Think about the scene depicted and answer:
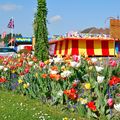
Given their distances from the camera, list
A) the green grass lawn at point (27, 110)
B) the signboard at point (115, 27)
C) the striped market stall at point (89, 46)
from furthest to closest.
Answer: the striped market stall at point (89, 46) → the signboard at point (115, 27) → the green grass lawn at point (27, 110)

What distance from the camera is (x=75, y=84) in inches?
323

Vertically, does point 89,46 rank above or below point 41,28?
below

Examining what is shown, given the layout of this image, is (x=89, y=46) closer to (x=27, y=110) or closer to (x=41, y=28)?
(x=41, y=28)

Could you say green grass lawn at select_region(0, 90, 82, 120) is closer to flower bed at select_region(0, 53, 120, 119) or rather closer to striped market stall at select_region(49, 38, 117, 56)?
flower bed at select_region(0, 53, 120, 119)

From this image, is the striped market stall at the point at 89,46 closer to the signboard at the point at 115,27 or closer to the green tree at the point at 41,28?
the green tree at the point at 41,28

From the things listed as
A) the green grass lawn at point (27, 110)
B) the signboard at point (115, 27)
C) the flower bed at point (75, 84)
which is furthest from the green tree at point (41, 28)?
the green grass lawn at point (27, 110)

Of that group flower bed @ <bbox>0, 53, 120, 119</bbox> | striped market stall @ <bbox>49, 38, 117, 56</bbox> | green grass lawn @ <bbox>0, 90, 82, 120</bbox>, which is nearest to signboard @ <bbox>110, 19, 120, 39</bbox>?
flower bed @ <bbox>0, 53, 120, 119</bbox>

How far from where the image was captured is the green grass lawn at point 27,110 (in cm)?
718

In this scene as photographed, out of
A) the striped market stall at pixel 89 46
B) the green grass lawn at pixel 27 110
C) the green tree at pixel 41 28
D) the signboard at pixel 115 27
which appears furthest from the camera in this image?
the striped market stall at pixel 89 46

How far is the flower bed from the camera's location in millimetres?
7199

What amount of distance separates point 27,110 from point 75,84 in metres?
1.10

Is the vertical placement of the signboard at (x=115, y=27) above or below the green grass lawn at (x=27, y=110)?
above

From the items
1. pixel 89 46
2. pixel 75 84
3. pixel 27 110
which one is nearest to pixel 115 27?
pixel 75 84

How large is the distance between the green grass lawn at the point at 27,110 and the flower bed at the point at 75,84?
0.73ft
